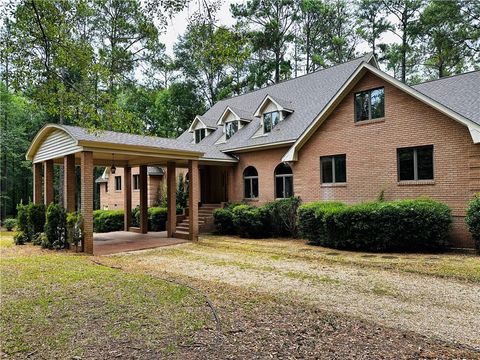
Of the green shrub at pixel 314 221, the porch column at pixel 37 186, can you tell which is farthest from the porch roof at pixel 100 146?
the green shrub at pixel 314 221

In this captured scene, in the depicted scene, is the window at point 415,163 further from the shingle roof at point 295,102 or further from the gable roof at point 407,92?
the shingle roof at point 295,102

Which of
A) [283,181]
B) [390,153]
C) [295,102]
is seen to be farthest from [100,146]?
[295,102]

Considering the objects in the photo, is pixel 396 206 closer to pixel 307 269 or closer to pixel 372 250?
pixel 372 250

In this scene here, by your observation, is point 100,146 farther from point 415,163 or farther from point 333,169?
point 415,163

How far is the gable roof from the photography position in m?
10.6

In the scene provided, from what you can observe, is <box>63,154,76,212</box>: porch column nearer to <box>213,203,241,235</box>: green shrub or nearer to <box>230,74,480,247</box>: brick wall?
<box>213,203,241,235</box>: green shrub

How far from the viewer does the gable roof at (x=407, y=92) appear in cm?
1065

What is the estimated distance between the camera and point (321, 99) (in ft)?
60.2

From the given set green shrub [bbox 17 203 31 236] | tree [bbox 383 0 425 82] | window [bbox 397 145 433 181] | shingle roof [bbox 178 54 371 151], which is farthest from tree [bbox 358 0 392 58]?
green shrub [bbox 17 203 31 236]

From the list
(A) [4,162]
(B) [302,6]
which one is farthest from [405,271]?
(A) [4,162]

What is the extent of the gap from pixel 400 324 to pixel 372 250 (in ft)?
22.6

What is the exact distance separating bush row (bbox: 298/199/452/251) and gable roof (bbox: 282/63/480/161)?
2.66 meters

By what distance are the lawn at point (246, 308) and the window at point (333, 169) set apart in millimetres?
5073

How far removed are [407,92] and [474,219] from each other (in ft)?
16.3
